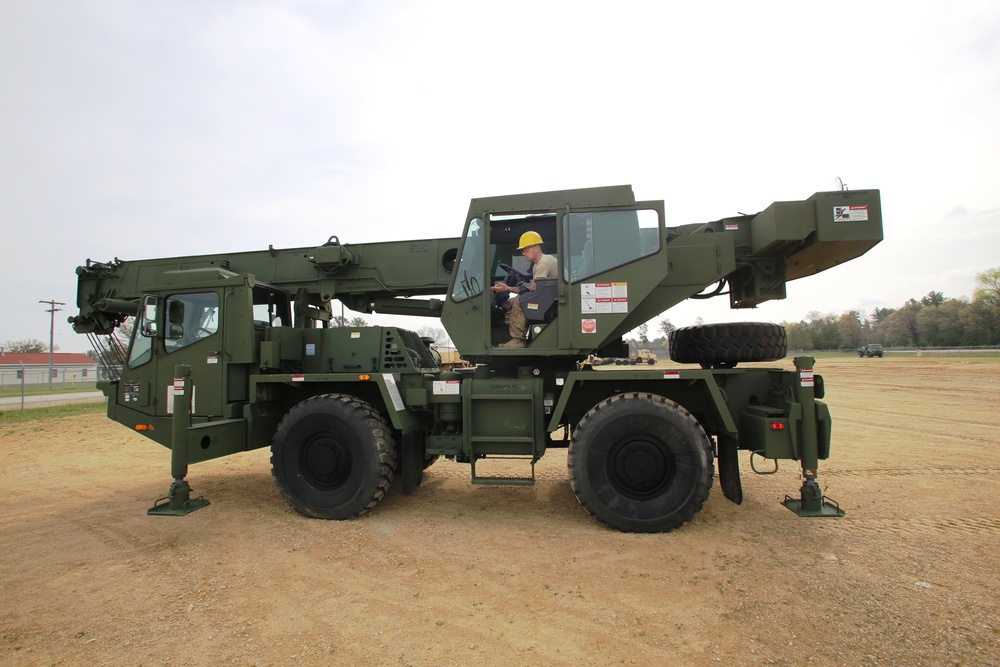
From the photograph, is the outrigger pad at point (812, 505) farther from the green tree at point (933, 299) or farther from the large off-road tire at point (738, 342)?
the green tree at point (933, 299)

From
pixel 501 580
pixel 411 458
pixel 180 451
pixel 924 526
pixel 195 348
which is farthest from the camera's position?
pixel 195 348

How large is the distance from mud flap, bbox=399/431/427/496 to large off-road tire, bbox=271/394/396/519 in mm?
195

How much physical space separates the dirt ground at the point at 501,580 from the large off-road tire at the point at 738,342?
1.70 m

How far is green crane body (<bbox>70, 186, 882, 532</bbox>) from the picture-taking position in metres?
4.88

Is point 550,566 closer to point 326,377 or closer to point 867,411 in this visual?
point 326,377

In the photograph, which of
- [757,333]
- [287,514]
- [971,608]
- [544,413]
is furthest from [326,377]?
[971,608]

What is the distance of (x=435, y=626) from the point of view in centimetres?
322

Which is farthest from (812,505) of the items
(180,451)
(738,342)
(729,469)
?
(180,451)

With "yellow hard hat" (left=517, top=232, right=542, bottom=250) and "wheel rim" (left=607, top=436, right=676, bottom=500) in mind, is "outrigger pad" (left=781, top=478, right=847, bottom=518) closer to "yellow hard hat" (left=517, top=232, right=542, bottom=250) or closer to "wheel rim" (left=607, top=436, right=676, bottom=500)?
"wheel rim" (left=607, top=436, right=676, bottom=500)

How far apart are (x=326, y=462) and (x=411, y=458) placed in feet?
3.12

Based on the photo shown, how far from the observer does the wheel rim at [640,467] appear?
480cm

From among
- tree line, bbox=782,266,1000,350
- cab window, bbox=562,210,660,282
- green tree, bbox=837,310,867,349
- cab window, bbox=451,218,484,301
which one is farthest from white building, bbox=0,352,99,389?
green tree, bbox=837,310,867,349

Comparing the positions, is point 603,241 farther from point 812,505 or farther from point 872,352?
point 872,352

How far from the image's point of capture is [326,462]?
5434mm
